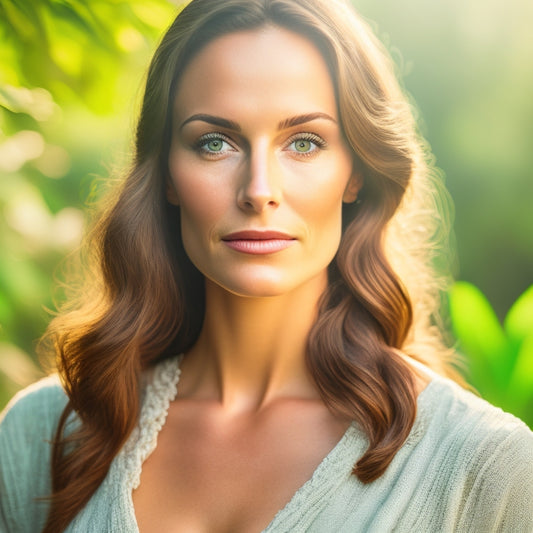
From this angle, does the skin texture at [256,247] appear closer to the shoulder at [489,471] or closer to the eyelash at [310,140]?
the eyelash at [310,140]

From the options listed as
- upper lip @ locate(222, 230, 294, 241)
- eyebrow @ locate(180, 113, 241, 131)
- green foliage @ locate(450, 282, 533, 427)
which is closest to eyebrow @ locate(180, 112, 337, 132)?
eyebrow @ locate(180, 113, 241, 131)

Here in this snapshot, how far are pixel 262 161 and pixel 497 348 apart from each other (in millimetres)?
883

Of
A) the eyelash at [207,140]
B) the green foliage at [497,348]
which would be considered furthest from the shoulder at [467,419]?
the eyelash at [207,140]

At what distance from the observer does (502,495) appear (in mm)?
1603

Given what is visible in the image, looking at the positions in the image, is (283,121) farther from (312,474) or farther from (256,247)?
(312,474)

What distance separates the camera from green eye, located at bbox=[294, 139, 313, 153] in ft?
5.71

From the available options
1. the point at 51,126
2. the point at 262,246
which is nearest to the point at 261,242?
the point at 262,246

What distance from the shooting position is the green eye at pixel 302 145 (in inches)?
68.5

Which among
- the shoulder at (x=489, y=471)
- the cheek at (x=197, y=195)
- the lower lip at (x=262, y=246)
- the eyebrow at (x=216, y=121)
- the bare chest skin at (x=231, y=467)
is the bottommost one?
the bare chest skin at (x=231, y=467)

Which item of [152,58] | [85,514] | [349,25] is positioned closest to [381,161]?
[349,25]

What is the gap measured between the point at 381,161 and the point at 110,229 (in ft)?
2.20

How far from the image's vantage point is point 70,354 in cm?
203

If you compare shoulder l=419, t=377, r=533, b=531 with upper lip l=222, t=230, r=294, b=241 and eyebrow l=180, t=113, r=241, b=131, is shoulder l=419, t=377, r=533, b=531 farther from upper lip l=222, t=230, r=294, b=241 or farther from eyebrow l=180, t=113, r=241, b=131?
eyebrow l=180, t=113, r=241, b=131

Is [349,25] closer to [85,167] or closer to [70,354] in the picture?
[70,354]
